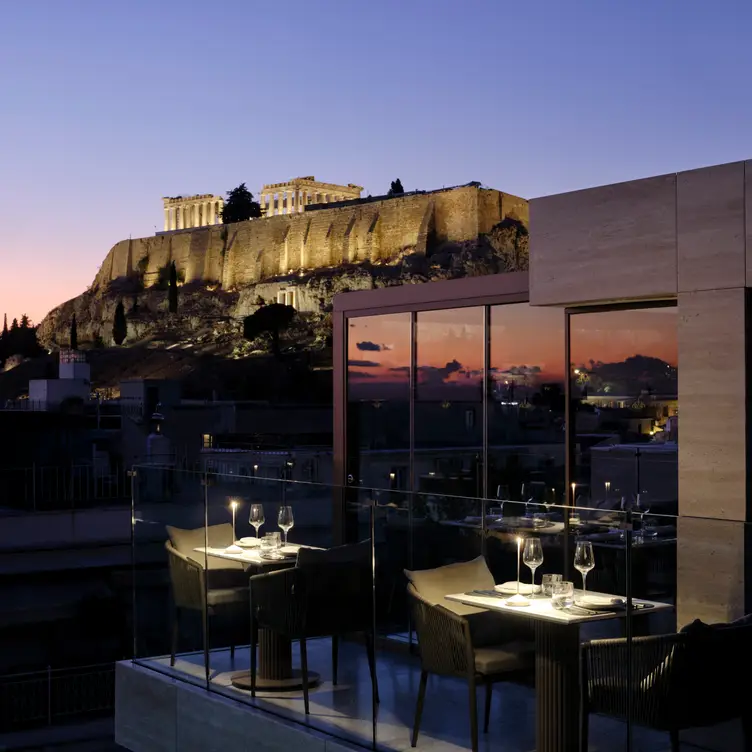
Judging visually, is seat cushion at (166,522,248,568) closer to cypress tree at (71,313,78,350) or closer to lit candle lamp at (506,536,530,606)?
lit candle lamp at (506,536,530,606)

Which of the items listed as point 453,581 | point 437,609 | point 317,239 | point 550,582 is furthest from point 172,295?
point 550,582

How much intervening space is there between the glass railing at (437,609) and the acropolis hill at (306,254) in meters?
56.9

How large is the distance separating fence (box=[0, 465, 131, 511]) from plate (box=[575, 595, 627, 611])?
17348 mm

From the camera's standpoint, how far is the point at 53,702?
1647 cm

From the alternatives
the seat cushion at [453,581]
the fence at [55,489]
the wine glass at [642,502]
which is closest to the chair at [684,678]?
the seat cushion at [453,581]

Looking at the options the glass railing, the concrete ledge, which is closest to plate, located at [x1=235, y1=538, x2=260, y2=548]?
the glass railing

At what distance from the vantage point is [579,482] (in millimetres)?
7023

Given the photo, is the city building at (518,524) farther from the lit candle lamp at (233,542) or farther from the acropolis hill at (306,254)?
the acropolis hill at (306,254)

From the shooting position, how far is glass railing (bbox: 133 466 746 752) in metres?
3.98

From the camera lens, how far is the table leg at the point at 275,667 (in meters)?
5.80

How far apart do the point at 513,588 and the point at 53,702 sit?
1357 cm

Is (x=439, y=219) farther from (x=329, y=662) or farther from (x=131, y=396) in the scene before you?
(x=329, y=662)

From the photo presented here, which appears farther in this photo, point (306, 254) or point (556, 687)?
point (306, 254)

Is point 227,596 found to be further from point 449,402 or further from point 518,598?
point 449,402
